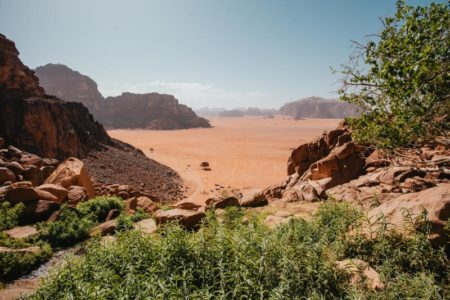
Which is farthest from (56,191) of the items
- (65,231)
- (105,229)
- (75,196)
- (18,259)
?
(18,259)

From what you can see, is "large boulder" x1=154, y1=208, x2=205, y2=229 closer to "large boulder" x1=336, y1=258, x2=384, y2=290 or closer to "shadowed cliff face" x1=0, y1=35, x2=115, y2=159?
"large boulder" x1=336, y1=258, x2=384, y2=290

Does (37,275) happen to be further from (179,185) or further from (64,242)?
(179,185)

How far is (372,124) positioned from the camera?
8531mm

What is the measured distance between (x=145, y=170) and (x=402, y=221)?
2624cm

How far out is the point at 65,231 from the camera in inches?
360

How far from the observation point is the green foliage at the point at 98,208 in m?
11.0

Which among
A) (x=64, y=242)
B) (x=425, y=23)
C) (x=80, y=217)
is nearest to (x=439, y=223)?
(x=425, y=23)

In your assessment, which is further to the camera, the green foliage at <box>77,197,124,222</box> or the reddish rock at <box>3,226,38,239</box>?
the green foliage at <box>77,197,124,222</box>

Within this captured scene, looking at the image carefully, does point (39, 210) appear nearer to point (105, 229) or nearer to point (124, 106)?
point (105, 229)

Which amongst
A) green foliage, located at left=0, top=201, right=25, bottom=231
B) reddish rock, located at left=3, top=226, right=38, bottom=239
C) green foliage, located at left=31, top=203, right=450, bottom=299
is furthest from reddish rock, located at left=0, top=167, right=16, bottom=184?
green foliage, located at left=31, top=203, right=450, bottom=299

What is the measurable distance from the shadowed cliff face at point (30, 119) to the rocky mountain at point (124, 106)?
6403 centimetres

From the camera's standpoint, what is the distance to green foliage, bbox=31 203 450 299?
401 cm

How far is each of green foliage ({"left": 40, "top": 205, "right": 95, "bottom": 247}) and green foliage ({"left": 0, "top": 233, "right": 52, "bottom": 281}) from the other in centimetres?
47

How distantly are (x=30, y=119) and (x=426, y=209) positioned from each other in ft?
101
